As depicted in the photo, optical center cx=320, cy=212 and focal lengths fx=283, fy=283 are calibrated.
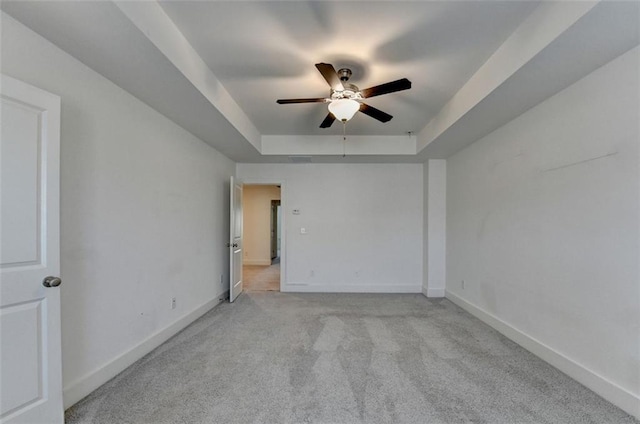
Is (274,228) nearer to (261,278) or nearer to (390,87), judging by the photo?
(261,278)

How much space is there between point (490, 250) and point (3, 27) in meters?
4.55

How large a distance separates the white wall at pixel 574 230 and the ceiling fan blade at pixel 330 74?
1.91m

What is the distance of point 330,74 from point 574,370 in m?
3.02

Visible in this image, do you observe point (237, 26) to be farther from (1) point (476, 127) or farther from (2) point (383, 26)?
(1) point (476, 127)

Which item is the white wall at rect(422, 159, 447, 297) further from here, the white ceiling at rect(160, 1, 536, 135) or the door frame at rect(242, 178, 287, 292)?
the door frame at rect(242, 178, 287, 292)

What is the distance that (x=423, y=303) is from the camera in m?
4.43

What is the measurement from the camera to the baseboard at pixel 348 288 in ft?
16.8

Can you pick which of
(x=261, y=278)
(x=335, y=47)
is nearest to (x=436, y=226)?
(x=335, y=47)

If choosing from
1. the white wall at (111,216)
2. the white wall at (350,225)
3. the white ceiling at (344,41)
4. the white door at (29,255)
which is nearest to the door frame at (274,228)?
the white wall at (350,225)

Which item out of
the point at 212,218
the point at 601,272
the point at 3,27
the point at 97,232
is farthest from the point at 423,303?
the point at 3,27

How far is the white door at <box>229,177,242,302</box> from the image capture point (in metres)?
4.44

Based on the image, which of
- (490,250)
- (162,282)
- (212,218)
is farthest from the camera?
(212,218)

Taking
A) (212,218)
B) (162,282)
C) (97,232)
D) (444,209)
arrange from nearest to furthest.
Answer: (97,232)
(162,282)
(212,218)
(444,209)

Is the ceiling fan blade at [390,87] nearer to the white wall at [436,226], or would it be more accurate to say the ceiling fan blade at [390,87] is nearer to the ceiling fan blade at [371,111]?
the ceiling fan blade at [371,111]
